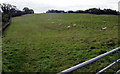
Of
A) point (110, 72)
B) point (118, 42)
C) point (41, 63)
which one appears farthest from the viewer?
point (118, 42)

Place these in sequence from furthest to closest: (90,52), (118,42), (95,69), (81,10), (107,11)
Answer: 1. (81,10)
2. (107,11)
3. (118,42)
4. (90,52)
5. (95,69)

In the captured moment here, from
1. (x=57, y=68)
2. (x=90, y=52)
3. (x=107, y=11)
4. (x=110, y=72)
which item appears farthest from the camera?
(x=107, y=11)

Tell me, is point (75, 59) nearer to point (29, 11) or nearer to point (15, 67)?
point (15, 67)

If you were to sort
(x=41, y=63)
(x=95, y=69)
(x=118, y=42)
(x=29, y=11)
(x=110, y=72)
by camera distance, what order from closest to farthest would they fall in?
(x=110, y=72) → (x=95, y=69) → (x=41, y=63) → (x=118, y=42) → (x=29, y=11)

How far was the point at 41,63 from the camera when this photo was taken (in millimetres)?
8414

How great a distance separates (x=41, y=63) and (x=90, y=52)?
3.80 m

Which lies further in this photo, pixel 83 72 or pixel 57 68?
pixel 57 68

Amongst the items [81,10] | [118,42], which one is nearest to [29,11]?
[81,10]

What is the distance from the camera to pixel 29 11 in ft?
373

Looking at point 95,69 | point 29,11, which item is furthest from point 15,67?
point 29,11

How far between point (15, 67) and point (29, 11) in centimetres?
11090

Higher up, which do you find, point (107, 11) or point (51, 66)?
point (107, 11)

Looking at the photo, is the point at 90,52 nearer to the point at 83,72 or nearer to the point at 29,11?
the point at 83,72

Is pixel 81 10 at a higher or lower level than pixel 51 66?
higher
